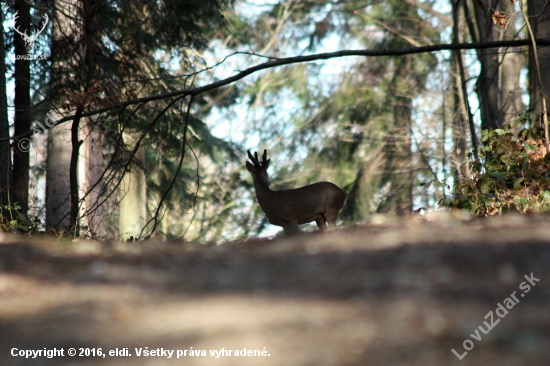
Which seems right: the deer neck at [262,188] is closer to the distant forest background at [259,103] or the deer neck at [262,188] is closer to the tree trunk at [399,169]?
the distant forest background at [259,103]

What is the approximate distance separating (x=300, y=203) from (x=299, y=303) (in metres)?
5.99

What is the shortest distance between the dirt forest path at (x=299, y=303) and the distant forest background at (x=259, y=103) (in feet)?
16.5

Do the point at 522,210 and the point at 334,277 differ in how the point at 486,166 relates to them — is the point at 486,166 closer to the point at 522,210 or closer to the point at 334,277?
the point at 522,210

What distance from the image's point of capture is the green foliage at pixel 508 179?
7.61 m

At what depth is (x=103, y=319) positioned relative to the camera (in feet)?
10.7

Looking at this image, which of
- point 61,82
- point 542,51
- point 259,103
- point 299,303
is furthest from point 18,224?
point 259,103

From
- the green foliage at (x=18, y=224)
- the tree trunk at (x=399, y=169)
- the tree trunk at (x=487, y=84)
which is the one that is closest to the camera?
the green foliage at (x=18, y=224)

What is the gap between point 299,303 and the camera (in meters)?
3.39

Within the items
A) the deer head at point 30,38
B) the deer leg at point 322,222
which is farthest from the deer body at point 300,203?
the deer head at point 30,38

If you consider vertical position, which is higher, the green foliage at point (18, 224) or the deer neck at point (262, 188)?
the deer neck at point (262, 188)

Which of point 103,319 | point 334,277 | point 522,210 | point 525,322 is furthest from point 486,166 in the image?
point 103,319

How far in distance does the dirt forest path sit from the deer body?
4462 millimetres

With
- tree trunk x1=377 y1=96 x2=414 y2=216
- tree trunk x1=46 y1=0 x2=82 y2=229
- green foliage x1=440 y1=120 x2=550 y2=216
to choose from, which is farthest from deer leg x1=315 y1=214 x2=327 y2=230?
tree trunk x1=377 y1=96 x2=414 y2=216

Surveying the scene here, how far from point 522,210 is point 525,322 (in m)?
4.67
